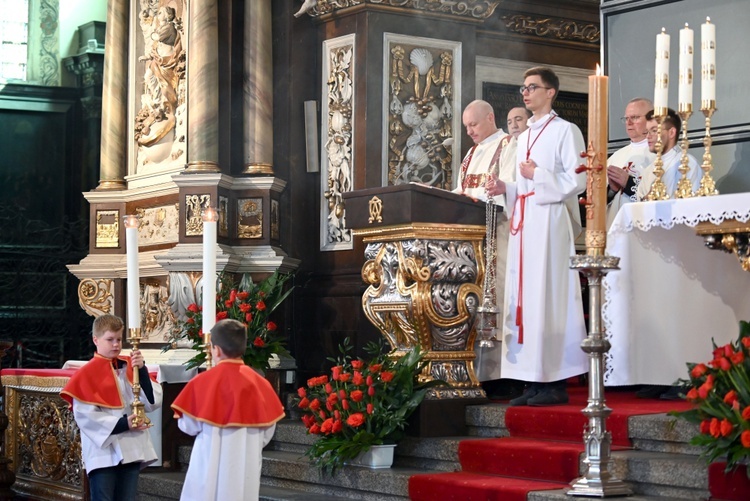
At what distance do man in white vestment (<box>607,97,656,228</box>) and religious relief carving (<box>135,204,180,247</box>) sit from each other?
10.7 ft

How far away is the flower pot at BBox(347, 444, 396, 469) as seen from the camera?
7.21 meters

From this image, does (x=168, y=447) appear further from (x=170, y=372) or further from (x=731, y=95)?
(x=731, y=95)

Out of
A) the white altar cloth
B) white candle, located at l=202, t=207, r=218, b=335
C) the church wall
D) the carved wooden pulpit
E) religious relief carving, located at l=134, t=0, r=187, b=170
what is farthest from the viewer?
religious relief carving, located at l=134, t=0, r=187, b=170

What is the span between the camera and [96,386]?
252 inches

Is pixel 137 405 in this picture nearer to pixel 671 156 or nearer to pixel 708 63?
pixel 708 63

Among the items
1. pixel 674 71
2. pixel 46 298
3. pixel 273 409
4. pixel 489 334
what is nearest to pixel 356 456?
pixel 489 334

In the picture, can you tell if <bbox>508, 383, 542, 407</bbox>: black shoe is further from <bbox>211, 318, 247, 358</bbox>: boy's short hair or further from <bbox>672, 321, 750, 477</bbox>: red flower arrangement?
<bbox>211, 318, 247, 358</bbox>: boy's short hair

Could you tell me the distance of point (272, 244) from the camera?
973cm

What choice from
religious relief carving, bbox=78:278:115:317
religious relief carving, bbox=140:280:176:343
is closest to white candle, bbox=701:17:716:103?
religious relief carving, bbox=140:280:176:343

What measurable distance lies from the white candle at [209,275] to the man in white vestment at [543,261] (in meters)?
2.39

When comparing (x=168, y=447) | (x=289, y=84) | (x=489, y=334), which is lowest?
(x=168, y=447)

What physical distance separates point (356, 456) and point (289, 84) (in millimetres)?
3697

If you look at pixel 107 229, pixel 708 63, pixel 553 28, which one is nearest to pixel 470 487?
pixel 708 63

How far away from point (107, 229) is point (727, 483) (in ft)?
20.2
